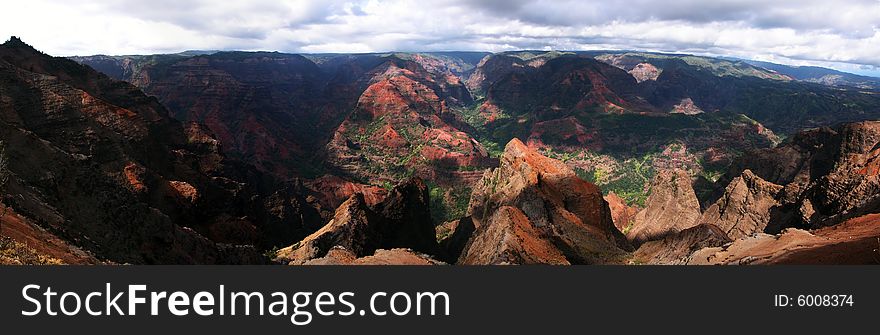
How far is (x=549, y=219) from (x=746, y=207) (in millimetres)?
31617

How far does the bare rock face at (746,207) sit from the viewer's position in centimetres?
6312

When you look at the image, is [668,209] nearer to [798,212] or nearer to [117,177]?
[798,212]

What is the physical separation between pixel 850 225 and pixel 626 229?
65.9 m

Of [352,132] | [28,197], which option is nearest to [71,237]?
[28,197]

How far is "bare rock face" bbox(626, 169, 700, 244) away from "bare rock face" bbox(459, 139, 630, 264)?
10.1 metres

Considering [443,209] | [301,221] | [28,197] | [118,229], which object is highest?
[28,197]

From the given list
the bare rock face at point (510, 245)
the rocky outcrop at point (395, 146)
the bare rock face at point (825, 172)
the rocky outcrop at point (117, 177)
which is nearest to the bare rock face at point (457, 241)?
the bare rock face at point (510, 245)

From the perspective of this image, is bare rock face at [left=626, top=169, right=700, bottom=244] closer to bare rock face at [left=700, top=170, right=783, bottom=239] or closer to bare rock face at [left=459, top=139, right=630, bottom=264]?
bare rock face at [left=700, top=170, right=783, bottom=239]

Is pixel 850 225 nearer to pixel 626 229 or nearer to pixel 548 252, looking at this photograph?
pixel 548 252

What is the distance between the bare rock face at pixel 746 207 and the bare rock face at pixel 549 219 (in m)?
15.2

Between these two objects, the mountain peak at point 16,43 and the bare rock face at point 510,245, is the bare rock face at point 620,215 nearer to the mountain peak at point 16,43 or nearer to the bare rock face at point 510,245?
the bare rock face at point 510,245

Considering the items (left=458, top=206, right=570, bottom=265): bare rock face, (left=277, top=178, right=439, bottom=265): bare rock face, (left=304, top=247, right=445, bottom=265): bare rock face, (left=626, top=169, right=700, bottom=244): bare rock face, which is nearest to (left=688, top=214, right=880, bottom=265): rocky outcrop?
(left=458, top=206, right=570, bottom=265): bare rock face

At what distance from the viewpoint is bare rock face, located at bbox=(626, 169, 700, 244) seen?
241 ft

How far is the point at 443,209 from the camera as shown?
5089 inches
